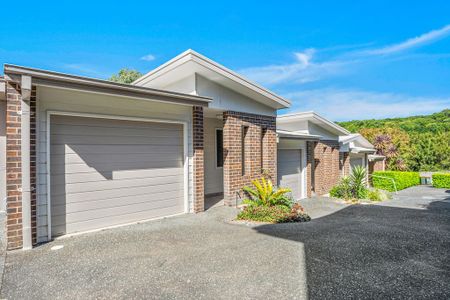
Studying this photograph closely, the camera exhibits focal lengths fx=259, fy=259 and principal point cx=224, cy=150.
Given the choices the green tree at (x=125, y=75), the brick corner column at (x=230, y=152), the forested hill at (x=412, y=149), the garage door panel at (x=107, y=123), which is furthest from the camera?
the green tree at (x=125, y=75)

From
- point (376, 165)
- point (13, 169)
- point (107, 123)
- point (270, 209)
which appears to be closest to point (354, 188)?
point (270, 209)

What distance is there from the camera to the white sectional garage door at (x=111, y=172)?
503cm

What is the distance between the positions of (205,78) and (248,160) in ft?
9.45

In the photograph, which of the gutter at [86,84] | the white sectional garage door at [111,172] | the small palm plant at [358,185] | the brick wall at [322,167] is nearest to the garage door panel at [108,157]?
the white sectional garage door at [111,172]

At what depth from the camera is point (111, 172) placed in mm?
5660

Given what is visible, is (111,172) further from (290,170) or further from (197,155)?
(290,170)

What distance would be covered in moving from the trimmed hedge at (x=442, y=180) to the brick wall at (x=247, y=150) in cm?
1420

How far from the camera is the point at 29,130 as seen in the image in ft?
14.4

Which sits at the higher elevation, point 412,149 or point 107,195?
point 412,149

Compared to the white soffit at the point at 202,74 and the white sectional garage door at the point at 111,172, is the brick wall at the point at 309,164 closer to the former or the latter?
the white soffit at the point at 202,74

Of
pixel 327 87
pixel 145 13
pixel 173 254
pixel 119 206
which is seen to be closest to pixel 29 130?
pixel 119 206

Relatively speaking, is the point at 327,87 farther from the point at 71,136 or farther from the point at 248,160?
the point at 71,136

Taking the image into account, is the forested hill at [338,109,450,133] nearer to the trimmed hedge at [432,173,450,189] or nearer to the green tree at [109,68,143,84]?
the trimmed hedge at [432,173,450,189]

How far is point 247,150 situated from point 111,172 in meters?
4.19
